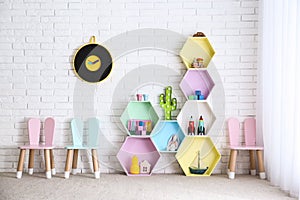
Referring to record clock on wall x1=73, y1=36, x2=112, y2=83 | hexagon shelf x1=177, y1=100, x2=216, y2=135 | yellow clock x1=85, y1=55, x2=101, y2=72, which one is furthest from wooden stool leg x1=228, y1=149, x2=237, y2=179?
yellow clock x1=85, y1=55, x2=101, y2=72

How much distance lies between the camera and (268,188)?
12.1 feet

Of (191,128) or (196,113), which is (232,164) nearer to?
(191,128)

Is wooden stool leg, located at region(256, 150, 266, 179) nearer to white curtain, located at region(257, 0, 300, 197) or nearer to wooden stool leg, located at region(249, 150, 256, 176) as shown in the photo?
white curtain, located at region(257, 0, 300, 197)

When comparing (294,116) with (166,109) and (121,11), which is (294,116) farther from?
(121,11)

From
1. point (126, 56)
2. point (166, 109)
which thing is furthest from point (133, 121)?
point (126, 56)

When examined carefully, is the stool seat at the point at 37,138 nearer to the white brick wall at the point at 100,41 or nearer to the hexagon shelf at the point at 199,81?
the white brick wall at the point at 100,41

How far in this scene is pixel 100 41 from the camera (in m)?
4.52

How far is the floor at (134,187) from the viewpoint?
335 centimetres

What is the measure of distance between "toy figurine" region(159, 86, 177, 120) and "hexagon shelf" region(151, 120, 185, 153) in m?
0.11

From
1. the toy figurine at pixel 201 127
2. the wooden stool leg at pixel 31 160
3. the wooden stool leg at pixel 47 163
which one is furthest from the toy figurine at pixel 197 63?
the wooden stool leg at pixel 31 160

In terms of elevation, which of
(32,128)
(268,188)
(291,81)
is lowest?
(268,188)

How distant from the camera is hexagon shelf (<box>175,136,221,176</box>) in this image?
14.5 feet

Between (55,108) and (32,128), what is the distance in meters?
0.32

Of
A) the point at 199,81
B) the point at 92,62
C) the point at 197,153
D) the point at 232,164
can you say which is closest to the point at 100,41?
the point at 92,62
